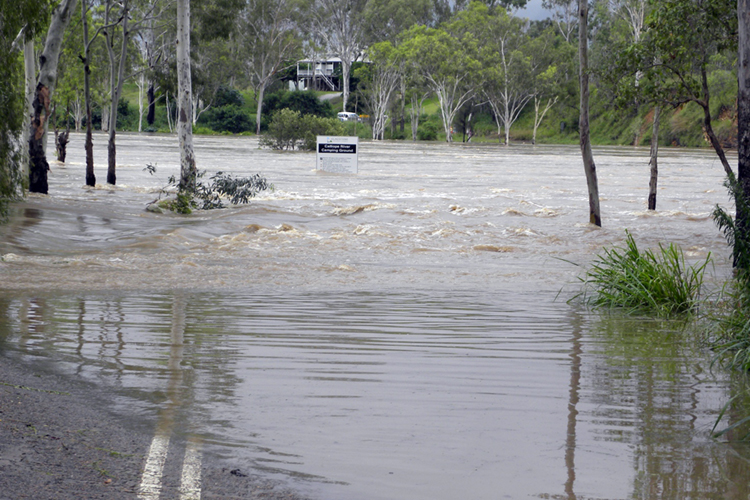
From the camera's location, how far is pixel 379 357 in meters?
6.24

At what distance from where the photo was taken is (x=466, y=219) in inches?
783

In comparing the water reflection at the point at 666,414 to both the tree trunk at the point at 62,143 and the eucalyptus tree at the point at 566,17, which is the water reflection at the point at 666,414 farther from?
the eucalyptus tree at the point at 566,17

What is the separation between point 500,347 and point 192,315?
10.1 feet

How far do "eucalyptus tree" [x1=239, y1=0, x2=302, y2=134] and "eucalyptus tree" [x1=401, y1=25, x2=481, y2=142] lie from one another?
405 inches

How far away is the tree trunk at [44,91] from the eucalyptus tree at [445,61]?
5293 centimetres

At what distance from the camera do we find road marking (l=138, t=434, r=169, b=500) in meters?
3.57

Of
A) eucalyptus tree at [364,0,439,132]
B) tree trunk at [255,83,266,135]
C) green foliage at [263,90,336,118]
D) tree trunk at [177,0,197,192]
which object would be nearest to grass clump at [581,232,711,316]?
tree trunk at [177,0,197,192]

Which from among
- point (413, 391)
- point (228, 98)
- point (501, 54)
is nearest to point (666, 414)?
point (413, 391)

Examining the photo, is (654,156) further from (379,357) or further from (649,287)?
(379,357)

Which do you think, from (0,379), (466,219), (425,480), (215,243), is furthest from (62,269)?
(466,219)

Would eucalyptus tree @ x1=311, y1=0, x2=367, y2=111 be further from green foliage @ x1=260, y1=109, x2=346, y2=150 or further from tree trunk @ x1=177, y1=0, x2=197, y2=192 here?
tree trunk @ x1=177, y1=0, x2=197, y2=192

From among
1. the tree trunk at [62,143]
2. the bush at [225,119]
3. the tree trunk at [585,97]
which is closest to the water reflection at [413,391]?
the tree trunk at [585,97]

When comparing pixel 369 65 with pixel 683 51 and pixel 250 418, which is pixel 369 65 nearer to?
pixel 683 51

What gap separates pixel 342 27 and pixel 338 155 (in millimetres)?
51014
